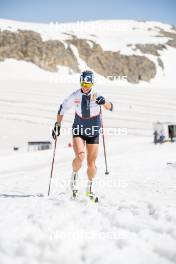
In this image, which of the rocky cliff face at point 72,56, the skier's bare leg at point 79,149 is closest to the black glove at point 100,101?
the skier's bare leg at point 79,149

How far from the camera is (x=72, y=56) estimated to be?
102 meters

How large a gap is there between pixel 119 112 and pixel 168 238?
187 ft

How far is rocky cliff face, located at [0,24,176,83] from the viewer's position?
323 ft

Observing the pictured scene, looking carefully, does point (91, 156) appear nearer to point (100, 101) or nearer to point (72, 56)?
point (100, 101)

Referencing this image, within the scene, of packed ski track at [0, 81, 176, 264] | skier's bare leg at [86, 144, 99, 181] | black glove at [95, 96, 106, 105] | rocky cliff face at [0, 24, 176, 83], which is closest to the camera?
packed ski track at [0, 81, 176, 264]

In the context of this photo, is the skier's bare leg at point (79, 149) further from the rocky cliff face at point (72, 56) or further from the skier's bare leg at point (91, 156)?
the rocky cliff face at point (72, 56)

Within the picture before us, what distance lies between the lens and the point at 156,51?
118812 millimetres

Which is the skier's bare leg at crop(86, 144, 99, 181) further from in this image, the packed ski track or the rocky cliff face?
the rocky cliff face

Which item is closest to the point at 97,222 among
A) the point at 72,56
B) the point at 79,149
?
the point at 79,149

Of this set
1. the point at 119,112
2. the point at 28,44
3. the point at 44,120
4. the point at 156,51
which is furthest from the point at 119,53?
the point at 44,120

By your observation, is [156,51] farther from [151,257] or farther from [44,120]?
[151,257]

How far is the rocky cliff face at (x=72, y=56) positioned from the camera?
323 ft

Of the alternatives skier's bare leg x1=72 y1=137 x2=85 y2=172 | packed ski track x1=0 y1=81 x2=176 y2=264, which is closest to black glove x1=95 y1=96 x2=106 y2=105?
skier's bare leg x1=72 y1=137 x2=85 y2=172

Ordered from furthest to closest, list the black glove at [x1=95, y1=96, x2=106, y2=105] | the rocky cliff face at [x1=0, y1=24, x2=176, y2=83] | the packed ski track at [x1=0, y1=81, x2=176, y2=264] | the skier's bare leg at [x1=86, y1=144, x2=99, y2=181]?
1. the rocky cliff face at [x1=0, y1=24, x2=176, y2=83]
2. the skier's bare leg at [x1=86, y1=144, x2=99, y2=181]
3. the black glove at [x1=95, y1=96, x2=106, y2=105]
4. the packed ski track at [x1=0, y1=81, x2=176, y2=264]
